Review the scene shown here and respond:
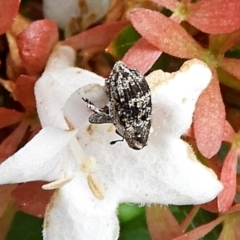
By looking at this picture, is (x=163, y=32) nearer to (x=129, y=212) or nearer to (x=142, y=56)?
(x=142, y=56)

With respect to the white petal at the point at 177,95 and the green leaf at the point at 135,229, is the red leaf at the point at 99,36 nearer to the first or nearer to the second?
the white petal at the point at 177,95

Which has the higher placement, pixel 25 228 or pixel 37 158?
pixel 37 158

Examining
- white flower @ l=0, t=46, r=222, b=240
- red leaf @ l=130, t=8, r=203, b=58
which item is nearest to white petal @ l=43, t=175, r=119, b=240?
white flower @ l=0, t=46, r=222, b=240

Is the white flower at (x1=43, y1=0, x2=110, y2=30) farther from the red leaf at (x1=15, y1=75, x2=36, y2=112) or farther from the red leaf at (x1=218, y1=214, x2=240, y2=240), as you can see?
the red leaf at (x1=218, y1=214, x2=240, y2=240)

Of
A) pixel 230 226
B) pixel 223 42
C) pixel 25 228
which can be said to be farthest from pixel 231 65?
pixel 25 228

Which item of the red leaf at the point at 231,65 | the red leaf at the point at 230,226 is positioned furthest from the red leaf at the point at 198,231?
the red leaf at the point at 231,65

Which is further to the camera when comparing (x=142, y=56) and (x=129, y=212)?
(x=129, y=212)

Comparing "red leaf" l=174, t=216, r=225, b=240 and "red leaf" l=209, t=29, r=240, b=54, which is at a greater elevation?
"red leaf" l=209, t=29, r=240, b=54
